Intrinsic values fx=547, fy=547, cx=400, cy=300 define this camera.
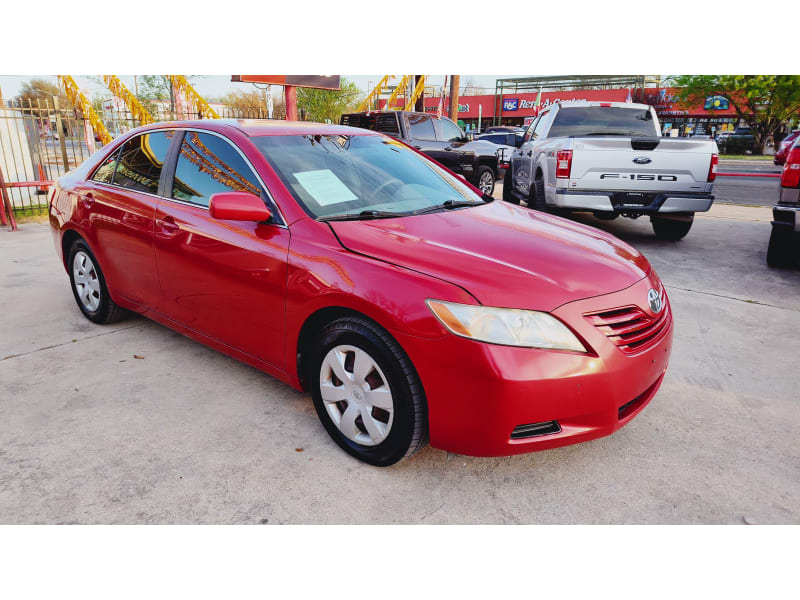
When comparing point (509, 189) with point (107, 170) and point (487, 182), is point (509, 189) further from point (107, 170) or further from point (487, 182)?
point (107, 170)

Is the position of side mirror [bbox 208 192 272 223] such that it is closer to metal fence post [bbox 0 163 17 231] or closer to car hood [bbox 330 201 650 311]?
car hood [bbox 330 201 650 311]

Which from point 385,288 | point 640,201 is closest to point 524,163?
point 640,201

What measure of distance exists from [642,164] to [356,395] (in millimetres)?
5656

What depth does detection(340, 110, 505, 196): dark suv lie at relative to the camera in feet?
40.0

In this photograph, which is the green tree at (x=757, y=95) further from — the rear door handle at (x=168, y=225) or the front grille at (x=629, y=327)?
the rear door handle at (x=168, y=225)

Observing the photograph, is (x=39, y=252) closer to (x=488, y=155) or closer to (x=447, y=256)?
(x=447, y=256)

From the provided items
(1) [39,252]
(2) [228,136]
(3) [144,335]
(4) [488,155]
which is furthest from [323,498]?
(4) [488,155]

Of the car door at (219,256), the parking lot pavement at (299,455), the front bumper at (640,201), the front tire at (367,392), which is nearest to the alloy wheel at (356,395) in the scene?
the front tire at (367,392)

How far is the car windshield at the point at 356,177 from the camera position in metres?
3.00

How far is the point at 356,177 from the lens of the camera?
3242 mm

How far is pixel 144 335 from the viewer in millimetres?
4336

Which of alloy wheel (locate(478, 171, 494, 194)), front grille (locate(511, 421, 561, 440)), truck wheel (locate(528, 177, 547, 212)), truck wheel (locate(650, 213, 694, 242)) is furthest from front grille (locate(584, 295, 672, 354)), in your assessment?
alloy wheel (locate(478, 171, 494, 194))

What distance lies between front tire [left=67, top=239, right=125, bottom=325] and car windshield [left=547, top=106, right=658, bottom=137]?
6.50m

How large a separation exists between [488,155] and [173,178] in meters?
11.5
